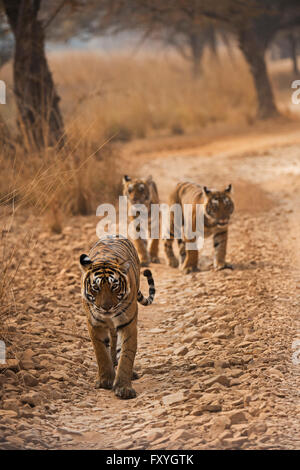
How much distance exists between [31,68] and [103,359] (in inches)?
259

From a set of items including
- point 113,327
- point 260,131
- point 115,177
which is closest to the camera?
point 113,327

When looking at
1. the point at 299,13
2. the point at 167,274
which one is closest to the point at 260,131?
the point at 299,13

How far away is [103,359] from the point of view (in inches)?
159

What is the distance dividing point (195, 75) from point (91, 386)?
73.0 feet

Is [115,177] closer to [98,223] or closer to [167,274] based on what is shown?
[98,223]

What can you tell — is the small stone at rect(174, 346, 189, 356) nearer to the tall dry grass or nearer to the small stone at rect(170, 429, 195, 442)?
the small stone at rect(170, 429, 195, 442)

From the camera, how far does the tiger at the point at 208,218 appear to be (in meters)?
5.98

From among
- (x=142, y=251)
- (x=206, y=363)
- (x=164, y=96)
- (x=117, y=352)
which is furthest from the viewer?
(x=164, y=96)

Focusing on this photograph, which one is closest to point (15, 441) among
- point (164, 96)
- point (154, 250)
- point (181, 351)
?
point (181, 351)

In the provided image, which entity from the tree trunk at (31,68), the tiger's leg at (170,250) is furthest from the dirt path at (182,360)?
the tree trunk at (31,68)

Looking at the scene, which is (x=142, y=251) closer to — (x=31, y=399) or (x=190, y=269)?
(x=190, y=269)

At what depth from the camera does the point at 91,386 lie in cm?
417

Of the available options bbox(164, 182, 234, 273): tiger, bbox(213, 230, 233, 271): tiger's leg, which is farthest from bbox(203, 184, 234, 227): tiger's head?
bbox(213, 230, 233, 271): tiger's leg

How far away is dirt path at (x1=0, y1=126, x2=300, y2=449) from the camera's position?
3.50 metres
